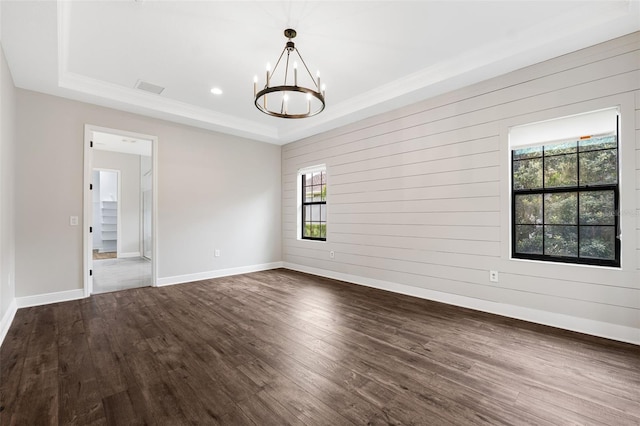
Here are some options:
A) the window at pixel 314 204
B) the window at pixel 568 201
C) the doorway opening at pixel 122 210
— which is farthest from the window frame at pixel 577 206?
the doorway opening at pixel 122 210

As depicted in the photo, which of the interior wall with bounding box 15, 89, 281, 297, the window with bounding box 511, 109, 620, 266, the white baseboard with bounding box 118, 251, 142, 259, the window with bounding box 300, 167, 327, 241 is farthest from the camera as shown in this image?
the white baseboard with bounding box 118, 251, 142, 259

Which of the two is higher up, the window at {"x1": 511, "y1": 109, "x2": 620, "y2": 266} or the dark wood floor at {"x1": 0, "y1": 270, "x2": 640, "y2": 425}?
the window at {"x1": 511, "y1": 109, "x2": 620, "y2": 266}

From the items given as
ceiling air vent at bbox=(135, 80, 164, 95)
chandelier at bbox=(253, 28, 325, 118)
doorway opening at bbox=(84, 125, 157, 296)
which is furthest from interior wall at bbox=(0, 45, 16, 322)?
chandelier at bbox=(253, 28, 325, 118)

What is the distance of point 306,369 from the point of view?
6.98 feet

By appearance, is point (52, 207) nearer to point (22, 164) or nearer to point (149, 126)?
point (22, 164)

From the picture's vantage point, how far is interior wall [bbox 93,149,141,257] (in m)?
8.15

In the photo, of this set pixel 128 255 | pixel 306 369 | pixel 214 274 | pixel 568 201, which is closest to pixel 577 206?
pixel 568 201

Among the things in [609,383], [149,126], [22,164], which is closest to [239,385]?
[609,383]

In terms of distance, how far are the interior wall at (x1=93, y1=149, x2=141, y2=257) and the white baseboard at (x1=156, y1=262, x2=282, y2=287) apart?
4581mm

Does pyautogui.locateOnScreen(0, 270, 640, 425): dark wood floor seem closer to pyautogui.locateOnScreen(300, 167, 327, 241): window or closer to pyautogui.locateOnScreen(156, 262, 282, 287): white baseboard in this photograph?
pyautogui.locateOnScreen(156, 262, 282, 287): white baseboard

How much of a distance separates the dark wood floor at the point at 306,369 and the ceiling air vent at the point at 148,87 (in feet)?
9.74

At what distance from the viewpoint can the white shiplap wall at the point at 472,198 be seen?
8.52ft

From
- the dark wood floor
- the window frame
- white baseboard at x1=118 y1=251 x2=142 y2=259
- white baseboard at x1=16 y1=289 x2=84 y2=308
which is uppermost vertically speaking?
the window frame

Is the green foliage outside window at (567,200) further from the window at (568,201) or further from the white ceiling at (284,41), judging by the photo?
the white ceiling at (284,41)
